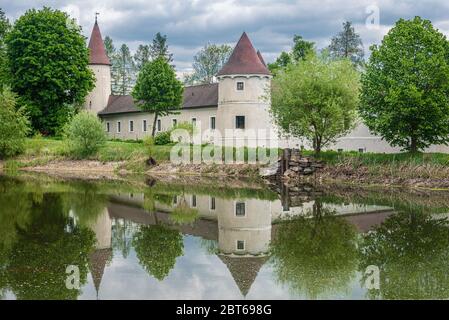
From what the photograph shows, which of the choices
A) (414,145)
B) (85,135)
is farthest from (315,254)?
(85,135)

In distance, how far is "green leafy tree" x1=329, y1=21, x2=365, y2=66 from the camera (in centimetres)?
7006

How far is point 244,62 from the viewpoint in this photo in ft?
145

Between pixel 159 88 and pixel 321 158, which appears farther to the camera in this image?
pixel 159 88

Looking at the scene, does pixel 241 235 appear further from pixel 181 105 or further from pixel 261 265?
pixel 181 105

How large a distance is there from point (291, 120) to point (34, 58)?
25256mm

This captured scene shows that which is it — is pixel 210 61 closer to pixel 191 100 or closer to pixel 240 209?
pixel 191 100


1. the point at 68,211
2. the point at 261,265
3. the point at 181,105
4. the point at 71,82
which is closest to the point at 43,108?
the point at 71,82

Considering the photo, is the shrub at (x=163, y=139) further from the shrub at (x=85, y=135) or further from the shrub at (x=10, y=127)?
the shrub at (x=10, y=127)

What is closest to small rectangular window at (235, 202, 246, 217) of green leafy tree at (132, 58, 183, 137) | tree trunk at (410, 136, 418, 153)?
tree trunk at (410, 136, 418, 153)

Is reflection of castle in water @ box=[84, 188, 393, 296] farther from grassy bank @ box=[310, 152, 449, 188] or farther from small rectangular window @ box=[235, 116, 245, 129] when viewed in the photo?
small rectangular window @ box=[235, 116, 245, 129]

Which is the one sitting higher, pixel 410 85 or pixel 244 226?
pixel 410 85

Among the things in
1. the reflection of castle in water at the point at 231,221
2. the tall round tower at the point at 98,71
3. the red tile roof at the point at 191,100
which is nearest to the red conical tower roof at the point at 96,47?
the tall round tower at the point at 98,71

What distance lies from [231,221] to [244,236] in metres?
2.70

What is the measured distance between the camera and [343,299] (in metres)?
10.2
